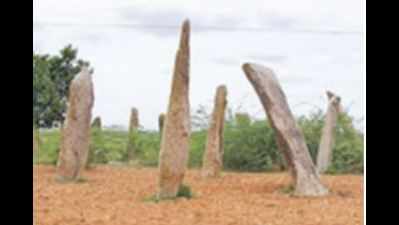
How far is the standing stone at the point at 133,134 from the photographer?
17.9 m

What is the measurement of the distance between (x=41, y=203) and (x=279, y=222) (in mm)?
2987

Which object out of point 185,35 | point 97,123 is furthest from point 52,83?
point 185,35

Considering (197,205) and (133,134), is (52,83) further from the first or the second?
(197,205)

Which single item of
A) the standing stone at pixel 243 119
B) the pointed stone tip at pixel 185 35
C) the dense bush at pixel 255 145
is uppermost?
the pointed stone tip at pixel 185 35

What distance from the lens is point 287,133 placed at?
31.9 ft

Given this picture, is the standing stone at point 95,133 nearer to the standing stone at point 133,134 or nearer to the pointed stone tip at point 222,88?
the standing stone at point 133,134

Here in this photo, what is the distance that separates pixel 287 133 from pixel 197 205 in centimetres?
208

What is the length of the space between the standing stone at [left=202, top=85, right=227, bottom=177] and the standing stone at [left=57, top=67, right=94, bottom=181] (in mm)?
2569

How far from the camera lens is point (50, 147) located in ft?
57.7

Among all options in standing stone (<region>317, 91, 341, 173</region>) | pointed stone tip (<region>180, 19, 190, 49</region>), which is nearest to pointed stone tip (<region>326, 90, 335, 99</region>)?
standing stone (<region>317, 91, 341, 173</region>)

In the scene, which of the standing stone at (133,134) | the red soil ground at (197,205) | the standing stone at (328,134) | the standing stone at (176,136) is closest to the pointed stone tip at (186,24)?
the standing stone at (176,136)

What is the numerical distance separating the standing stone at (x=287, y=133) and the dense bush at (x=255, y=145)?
21.2ft
